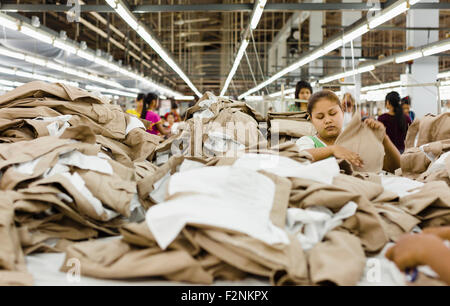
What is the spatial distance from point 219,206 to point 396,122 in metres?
4.39

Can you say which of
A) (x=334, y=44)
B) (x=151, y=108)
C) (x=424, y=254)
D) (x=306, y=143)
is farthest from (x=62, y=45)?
(x=424, y=254)

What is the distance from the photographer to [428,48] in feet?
19.9

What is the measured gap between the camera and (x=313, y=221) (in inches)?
45.4

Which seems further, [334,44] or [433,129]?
[334,44]

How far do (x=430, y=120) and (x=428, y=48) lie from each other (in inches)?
168

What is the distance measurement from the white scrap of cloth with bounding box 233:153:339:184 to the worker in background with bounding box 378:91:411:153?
12.5ft

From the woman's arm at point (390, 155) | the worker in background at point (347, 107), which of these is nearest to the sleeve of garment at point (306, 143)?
the woman's arm at point (390, 155)

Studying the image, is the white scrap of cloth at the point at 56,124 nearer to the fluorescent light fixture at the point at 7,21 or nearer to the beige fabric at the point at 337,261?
the beige fabric at the point at 337,261

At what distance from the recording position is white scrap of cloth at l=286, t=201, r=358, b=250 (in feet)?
3.69

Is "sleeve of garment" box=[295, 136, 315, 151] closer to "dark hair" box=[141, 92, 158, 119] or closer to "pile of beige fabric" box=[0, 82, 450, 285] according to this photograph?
"pile of beige fabric" box=[0, 82, 450, 285]

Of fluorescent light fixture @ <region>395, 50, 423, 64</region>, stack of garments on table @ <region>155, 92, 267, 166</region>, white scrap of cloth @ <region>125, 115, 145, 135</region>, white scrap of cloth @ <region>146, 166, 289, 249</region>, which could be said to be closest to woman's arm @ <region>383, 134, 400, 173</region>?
stack of garments on table @ <region>155, 92, 267, 166</region>

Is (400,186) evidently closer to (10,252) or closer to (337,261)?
(337,261)

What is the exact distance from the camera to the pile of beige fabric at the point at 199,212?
100 cm
